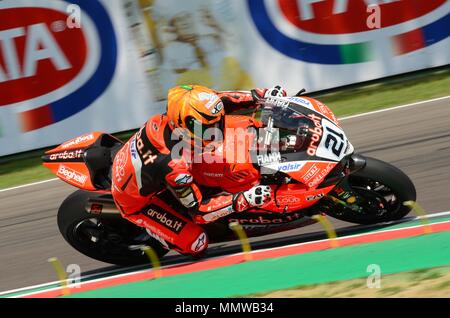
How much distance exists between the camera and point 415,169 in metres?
8.16

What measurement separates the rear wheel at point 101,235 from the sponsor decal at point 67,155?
0.31m

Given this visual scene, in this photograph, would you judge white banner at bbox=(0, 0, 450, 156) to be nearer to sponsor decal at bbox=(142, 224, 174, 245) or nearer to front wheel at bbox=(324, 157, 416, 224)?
sponsor decal at bbox=(142, 224, 174, 245)

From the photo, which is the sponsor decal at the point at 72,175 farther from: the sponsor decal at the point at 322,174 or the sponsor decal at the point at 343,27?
the sponsor decal at the point at 343,27

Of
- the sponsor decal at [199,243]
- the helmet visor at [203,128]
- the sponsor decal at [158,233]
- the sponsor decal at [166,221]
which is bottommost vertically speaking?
the sponsor decal at [199,243]

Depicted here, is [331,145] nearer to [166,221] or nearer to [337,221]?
[337,221]

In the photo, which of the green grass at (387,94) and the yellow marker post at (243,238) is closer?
the yellow marker post at (243,238)

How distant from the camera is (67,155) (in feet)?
22.6

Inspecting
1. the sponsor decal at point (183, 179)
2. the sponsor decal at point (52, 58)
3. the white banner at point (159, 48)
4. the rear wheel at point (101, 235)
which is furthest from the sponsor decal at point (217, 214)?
the sponsor decal at point (52, 58)

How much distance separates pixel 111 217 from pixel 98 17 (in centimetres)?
493

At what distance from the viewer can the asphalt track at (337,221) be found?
7340mm

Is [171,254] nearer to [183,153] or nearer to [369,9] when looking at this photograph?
[183,153]

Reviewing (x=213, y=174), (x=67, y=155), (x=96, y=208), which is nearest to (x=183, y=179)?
(x=213, y=174)
